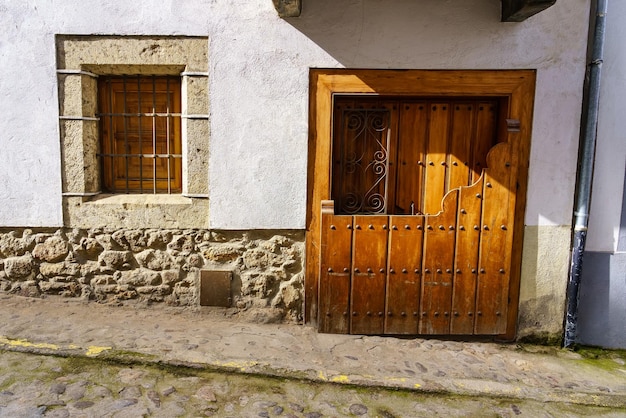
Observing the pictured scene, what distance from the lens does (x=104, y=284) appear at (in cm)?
397

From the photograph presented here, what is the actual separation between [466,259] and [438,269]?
0.26m

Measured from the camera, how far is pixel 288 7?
3.43 meters

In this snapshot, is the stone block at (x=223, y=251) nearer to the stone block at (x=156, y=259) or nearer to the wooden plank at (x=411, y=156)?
the stone block at (x=156, y=259)

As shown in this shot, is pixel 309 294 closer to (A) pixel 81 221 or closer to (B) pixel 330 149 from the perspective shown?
(B) pixel 330 149

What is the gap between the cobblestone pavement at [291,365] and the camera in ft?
9.35

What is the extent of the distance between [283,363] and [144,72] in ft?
9.15

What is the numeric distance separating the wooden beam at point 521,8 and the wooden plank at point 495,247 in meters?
1.02

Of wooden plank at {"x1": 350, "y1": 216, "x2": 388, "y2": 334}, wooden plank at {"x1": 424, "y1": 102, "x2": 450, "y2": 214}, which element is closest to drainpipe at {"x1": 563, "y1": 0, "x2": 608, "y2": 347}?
wooden plank at {"x1": 424, "y1": 102, "x2": 450, "y2": 214}

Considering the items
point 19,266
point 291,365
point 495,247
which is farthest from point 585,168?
point 19,266

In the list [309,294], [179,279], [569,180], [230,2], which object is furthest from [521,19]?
[179,279]

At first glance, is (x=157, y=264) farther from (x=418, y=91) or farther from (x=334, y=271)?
(x=418, y=91)

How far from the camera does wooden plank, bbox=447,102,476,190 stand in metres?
3.80

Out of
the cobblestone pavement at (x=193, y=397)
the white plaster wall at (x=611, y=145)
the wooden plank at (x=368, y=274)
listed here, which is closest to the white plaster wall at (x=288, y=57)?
the white plaster wall at (x=611, y=145)

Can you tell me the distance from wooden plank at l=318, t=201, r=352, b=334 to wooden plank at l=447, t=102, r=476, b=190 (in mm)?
1045
